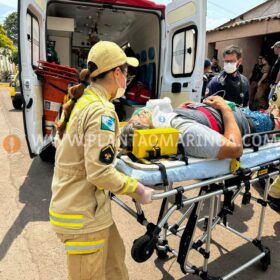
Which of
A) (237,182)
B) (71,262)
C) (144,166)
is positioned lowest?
(71,262)

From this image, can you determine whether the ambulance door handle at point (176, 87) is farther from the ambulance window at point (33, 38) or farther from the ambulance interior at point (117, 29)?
the ambulance window at point (33, 38)

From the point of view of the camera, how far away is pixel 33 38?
3.74 metres

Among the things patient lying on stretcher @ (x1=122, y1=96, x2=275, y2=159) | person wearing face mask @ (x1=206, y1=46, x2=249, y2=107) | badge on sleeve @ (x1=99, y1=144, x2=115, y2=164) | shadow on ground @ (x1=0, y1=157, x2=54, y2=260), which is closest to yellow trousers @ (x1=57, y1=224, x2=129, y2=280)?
badge on sleeve @ (x1=99, y1=144, x2=115, y2=164)

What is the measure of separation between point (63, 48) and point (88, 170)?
245 inches

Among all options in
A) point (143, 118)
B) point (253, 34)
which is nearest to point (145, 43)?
point (143, 118)

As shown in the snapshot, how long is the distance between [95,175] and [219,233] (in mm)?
2005

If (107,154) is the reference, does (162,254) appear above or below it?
below

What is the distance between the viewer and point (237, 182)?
2102mm

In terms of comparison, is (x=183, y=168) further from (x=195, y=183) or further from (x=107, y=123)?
(x=107, y=123)

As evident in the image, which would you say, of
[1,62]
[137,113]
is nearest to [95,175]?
[137,113]

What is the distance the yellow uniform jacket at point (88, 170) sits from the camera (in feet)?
4.74

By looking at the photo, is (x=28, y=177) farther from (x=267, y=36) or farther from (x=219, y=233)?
(x=267, y=36)

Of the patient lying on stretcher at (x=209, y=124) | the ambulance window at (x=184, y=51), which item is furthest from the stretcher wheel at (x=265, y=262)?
the ambulance window at (x=184, y=51)

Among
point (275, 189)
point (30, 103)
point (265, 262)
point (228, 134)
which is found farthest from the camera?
point (30, 103)
